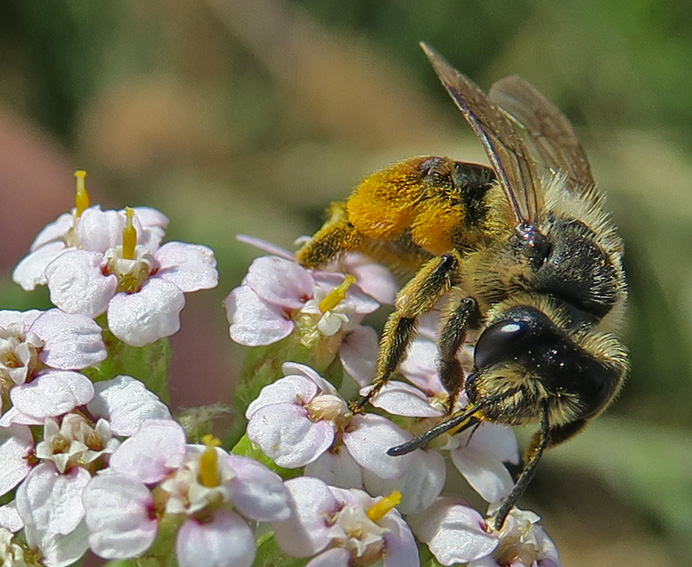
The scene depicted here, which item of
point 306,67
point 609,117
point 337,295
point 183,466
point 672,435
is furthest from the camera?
point 306,67

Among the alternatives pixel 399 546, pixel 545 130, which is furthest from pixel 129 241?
pixel 545 130

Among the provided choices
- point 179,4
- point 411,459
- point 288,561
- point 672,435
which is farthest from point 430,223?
point 179,4

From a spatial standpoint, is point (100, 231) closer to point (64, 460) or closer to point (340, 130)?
point (64, 460)

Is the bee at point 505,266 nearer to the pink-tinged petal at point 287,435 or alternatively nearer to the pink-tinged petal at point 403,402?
the pink-tinged petal at point 403,402

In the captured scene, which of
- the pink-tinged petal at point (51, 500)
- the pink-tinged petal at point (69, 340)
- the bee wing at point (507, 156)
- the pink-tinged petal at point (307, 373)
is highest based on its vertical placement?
the bee wing at point (507, 156)

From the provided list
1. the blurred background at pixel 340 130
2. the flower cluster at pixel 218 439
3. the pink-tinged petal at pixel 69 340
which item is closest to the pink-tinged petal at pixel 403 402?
the flower cluster at pixel 218 439

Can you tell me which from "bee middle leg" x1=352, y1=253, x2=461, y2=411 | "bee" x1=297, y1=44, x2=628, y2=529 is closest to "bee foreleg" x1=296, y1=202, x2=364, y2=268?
"bee" x1=297, y1=44, x2=628, y2=529

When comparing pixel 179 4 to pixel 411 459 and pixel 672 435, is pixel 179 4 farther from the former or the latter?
pixel 411 459
